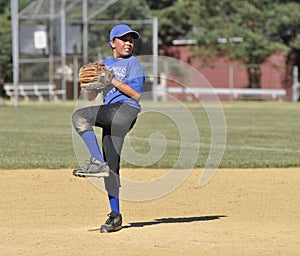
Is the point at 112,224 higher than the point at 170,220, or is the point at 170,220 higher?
the point at 112,224

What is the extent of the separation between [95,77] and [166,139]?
1196cm

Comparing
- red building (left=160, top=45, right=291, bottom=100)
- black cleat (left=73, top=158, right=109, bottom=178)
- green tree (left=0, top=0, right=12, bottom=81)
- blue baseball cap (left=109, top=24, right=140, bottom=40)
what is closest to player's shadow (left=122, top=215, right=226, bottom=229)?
black cleat (left=73, top=158, right=109, bottom=178)

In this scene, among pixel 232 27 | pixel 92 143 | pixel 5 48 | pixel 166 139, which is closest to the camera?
pixel 92 143

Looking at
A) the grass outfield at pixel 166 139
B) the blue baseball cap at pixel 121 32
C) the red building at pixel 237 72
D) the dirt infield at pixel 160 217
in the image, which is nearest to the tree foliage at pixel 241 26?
the red building at pixel 237 72

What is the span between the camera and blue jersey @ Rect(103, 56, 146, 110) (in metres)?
7.09

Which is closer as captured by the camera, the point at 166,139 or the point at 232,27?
the point at 166,139

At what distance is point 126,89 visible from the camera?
7.01 meters

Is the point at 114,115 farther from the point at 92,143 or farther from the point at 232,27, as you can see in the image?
the point at 232,27

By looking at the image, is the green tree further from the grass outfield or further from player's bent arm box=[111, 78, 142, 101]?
player's bent arm box=[111, 78, 142, 101]

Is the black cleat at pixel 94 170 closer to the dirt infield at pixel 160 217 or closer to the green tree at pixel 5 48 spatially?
the dirt infield at pixel 160 217

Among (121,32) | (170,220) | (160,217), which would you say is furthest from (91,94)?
(160,217)

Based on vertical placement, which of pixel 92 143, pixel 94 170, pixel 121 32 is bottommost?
pixel 94 170

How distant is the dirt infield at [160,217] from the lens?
6.38 metres

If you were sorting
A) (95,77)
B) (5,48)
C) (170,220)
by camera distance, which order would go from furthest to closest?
(5,48)
(170,220)
(95,77)
